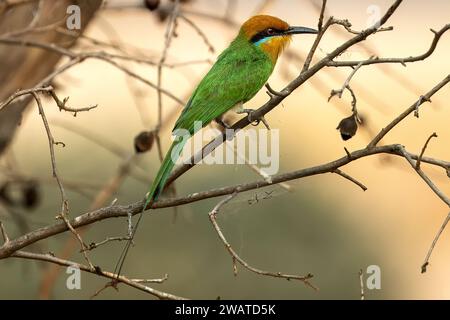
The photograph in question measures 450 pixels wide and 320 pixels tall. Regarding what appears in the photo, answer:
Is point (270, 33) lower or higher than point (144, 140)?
higher

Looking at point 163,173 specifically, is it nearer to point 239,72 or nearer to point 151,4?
point 239,72

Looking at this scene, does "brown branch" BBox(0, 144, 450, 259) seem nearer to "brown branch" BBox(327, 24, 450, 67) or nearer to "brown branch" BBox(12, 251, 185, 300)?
"brown branch" BBox(12, 251, 185, 300)

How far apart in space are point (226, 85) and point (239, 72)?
0.26ft

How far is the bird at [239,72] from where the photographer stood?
9.14 ft

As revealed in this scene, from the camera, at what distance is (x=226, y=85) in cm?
292

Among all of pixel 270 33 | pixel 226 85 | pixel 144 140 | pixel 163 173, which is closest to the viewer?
pixel 163 173

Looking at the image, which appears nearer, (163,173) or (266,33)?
(163,173)

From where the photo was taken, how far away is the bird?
2787 millimetres

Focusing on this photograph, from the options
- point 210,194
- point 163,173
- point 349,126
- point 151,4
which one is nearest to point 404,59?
point 349,126

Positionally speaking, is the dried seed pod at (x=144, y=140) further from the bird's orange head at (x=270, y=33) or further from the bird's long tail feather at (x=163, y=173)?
the bird's orange head at (x=270, y=33)

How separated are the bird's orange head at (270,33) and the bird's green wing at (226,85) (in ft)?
0.12

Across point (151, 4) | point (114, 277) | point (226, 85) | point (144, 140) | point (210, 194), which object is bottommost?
point (114, 277)

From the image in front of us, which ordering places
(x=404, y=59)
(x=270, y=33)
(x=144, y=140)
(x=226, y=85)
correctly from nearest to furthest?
(x=404, y=59) → (x=144, y=140) → (x=226, y=85) → (x=270, y=33)

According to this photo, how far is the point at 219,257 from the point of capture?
5.24 metres
